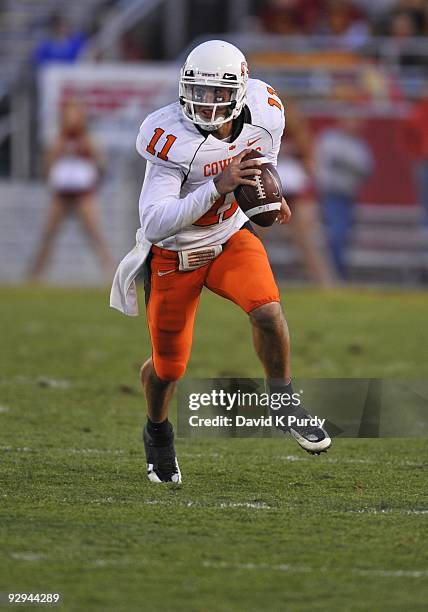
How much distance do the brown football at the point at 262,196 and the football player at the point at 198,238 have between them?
6cm

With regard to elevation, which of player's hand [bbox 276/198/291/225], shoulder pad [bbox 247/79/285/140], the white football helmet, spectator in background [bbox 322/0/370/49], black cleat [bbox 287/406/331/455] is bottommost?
spectator in background [bbox 322/0/370/49]

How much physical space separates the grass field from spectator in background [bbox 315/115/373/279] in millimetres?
4230

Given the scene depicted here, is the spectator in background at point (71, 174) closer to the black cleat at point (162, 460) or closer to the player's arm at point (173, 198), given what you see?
the black cleat at point (162, 460)

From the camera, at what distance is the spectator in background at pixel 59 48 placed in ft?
43.2

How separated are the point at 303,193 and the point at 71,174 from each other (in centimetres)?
213

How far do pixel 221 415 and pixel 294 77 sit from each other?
7.92 meters

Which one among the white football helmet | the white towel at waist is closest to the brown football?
the white football helmet

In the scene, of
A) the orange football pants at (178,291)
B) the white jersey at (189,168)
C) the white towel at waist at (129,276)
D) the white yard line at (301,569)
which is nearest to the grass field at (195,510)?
the white yard line at (301,569)

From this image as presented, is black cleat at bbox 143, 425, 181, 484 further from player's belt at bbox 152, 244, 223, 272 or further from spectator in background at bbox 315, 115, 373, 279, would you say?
spectator in background at bbox 315, 115, 373, 279

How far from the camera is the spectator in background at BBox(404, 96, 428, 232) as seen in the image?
11922mm

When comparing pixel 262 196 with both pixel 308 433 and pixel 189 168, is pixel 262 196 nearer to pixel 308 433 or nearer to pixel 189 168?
pixel 189 168

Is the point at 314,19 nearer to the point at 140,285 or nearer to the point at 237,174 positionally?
the point at 140,285

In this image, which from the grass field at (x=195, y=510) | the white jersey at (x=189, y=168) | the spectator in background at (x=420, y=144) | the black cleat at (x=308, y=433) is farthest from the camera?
the spectator in background at (x=420, y=144)

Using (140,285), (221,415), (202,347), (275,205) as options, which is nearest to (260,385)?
(221,415)
